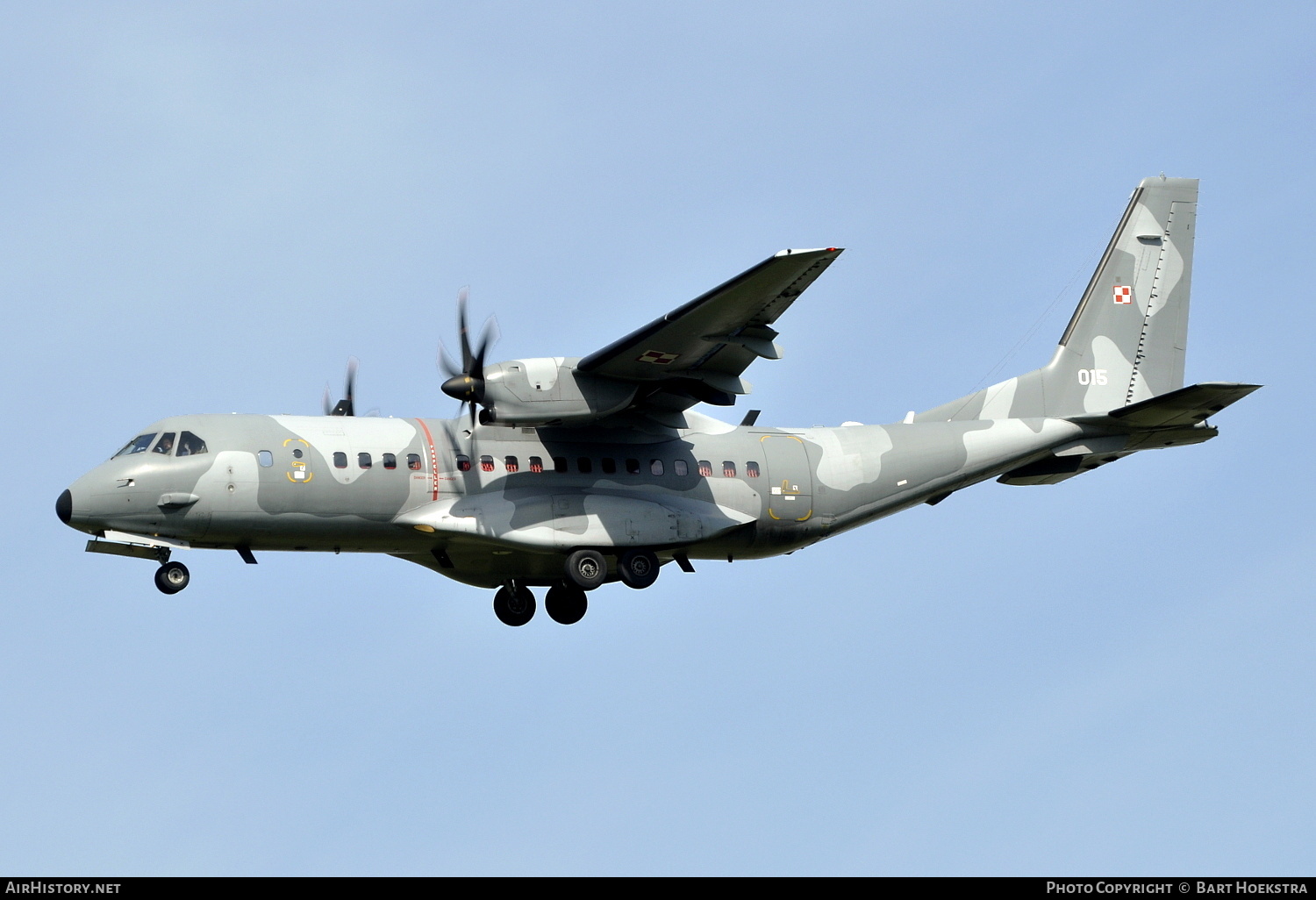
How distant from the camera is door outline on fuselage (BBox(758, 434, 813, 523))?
24453mm

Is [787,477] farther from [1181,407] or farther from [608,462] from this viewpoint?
[1181,407]

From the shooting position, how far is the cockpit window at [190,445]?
22.2m

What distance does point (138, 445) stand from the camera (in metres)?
22.3

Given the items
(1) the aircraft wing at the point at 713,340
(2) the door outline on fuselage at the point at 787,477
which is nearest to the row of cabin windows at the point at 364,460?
(1) the aircraft wing at the point at 713,340

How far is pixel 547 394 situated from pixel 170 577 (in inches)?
220

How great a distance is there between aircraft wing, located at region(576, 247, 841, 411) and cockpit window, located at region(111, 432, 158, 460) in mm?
5848

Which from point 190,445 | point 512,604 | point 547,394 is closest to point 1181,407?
point 547,394

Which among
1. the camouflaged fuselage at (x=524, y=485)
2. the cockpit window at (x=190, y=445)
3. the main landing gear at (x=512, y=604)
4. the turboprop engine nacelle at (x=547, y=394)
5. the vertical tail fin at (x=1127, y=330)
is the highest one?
the vertical tail fin at (x=1127, y=330)

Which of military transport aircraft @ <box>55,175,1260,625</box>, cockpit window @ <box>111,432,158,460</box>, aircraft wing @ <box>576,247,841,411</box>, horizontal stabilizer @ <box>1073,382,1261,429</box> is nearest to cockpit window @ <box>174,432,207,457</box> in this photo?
military transport aircraft @ <box>55,175,1260,625</box>

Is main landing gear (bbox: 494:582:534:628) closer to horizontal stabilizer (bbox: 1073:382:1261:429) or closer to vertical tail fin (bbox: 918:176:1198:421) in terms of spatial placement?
vertical tail fin (bbox: 918:176:1198:421)

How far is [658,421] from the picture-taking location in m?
24.2

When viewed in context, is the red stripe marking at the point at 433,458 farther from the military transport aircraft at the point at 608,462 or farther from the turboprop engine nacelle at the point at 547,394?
the turboprop engine nacelle at the point at 547,394

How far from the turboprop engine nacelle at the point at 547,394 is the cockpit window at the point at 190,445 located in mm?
3778

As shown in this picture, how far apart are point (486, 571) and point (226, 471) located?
455 centimetres
